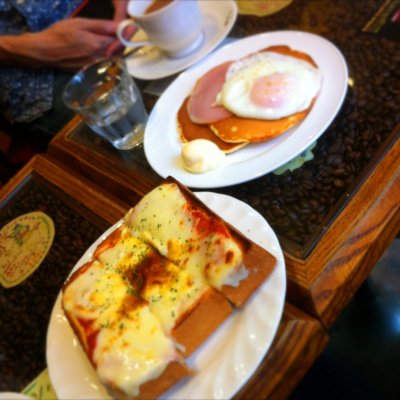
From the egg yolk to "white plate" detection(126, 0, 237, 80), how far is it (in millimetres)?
384

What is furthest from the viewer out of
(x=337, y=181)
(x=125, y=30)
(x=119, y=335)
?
(x=125, y=30)

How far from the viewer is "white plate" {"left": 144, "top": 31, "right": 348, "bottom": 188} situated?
1.06 m

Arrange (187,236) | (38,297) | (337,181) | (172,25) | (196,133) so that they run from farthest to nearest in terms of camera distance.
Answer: (172,25)
(196,133)
(38,297)
(337,181)
(187,236)

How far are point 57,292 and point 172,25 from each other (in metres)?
0.99

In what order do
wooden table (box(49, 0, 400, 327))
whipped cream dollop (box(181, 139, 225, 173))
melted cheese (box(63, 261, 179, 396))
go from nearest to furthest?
melted cheese (box(63, 261, 179, 396))
wooden table (box(49, 0, 400, 327))
whipped cream dollop (box(181, 139, 225, 173))

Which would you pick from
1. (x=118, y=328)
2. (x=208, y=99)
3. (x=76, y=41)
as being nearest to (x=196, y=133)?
(x=208, y=99)

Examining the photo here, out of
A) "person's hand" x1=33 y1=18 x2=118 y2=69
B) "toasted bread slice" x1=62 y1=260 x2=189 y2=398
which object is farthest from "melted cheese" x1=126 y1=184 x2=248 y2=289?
"person's hand" x1=33 y1=18 x2=118 y2=69

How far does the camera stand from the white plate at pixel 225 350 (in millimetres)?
751

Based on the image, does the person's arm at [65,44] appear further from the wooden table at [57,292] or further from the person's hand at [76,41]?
the wooden table at [57,292]

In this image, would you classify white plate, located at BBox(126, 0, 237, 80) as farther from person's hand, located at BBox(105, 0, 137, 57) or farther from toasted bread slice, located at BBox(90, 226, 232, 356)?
toasted bread slice, located at BBox(90, 226, 232, 356)

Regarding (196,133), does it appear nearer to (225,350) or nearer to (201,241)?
(201,241)

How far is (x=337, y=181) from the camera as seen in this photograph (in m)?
1.01

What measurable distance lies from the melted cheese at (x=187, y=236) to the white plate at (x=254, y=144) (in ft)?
0.54

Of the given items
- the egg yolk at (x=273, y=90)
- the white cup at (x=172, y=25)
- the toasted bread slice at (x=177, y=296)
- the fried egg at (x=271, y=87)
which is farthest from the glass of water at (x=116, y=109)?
the toasted bread slice at (x=177, y=296)
